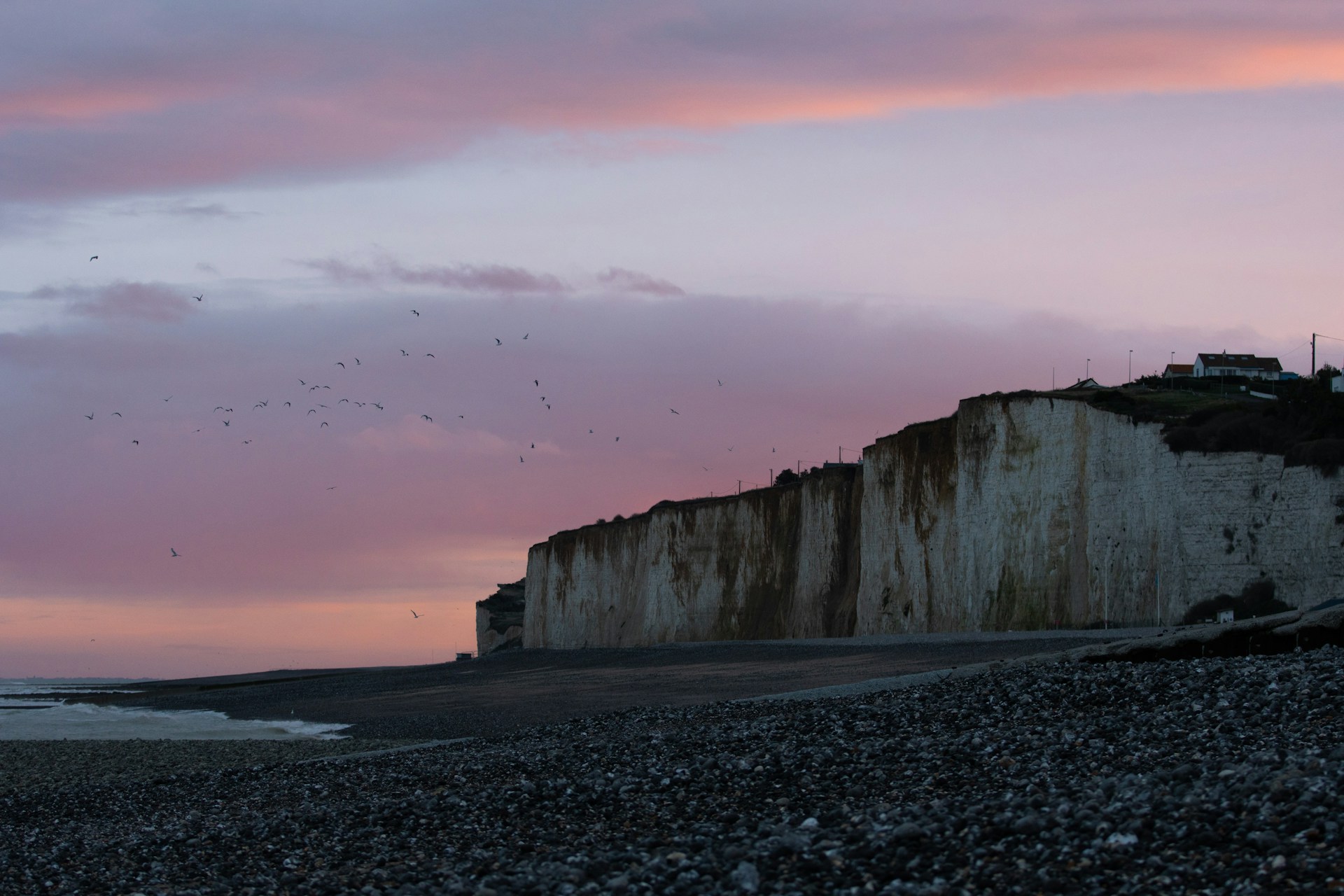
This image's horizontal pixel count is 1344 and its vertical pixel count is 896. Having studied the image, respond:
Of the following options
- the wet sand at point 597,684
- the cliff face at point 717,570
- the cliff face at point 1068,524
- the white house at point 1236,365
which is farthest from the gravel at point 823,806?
the white house at point 1236,365

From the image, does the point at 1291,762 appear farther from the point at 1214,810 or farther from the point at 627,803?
the point at 627,803

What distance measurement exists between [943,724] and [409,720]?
16287 mm

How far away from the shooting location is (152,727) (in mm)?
30766

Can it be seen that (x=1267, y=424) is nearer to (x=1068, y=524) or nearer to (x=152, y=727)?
(x=1068, y=524)

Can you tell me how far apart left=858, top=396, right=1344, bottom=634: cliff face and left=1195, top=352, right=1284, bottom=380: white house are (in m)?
43.1

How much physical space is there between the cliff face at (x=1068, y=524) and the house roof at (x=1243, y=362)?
146 feet

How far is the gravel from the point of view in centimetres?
654

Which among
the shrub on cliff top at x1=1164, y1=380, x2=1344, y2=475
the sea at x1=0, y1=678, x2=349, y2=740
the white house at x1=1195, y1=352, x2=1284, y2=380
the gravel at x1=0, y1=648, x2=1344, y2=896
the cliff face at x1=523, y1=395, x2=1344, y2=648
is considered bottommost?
the sea at x1=0, y1=678, x2=349, y2=740

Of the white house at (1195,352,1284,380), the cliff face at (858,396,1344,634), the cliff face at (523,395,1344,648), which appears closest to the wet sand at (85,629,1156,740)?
the cliff face at (858,396,1344,634)

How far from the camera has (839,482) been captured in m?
49.4

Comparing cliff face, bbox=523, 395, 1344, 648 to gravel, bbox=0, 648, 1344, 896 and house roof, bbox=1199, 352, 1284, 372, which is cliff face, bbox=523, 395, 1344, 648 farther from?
house roof, bbox=1199, 352, 1284, 372

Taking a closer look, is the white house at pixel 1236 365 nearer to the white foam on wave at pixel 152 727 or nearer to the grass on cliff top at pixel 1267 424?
the grass on cliff top at pixel 1267 424

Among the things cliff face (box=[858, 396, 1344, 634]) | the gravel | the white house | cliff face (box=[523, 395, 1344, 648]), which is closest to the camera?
the gravel

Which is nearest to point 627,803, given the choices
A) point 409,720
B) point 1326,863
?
point 1326,863
